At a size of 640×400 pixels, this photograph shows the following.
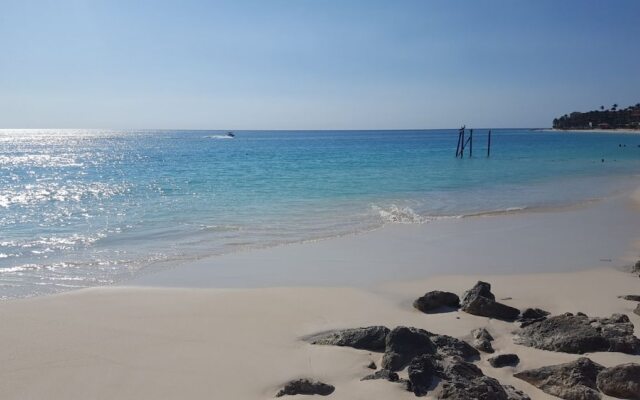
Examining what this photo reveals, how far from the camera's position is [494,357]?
5242 mm

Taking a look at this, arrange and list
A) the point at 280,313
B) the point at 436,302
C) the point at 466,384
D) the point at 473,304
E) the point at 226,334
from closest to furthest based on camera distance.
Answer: the point at 466,384
the point at 226,334
the point at 473,304
the point at 280,313
the point at 436,302

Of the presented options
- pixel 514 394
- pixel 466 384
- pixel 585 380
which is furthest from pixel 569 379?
pixel 466 384

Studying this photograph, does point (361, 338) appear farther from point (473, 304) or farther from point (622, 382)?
point (622, 382)

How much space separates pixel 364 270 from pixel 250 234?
437 cm

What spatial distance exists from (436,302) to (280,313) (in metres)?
2.09

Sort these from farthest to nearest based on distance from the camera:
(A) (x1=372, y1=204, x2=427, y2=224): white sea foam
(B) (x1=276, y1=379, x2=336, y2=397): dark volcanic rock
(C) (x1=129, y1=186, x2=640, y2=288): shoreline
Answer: (A) (x1=372, y1=204, x2=427, y2=224): white sea foam < (C) (x1=129, y1=186, x2=640, y2=288): shoreline < (B) (x1=276, y1=379, x2=336, y2=397): dark volcanic rock

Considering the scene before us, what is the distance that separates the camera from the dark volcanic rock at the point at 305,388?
15.4 ft

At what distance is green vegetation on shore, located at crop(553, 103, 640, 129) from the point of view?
5172 inches

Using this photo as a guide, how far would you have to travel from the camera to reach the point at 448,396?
4355 millimetres

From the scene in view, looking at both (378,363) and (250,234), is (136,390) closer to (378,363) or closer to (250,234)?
(378,363)

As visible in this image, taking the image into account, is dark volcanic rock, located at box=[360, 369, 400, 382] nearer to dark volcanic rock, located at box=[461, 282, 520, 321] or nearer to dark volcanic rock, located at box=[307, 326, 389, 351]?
dark volcanic rock, located at box=[307, 326, 389, 351]

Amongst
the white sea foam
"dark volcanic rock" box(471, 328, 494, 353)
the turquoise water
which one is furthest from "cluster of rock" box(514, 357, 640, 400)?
the white sea foam

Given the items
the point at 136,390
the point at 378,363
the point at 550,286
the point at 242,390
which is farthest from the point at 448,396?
the point at 550,286

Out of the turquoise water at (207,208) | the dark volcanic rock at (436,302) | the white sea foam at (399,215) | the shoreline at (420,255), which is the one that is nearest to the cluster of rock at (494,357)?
the dark volcanic rock at (436,302)
